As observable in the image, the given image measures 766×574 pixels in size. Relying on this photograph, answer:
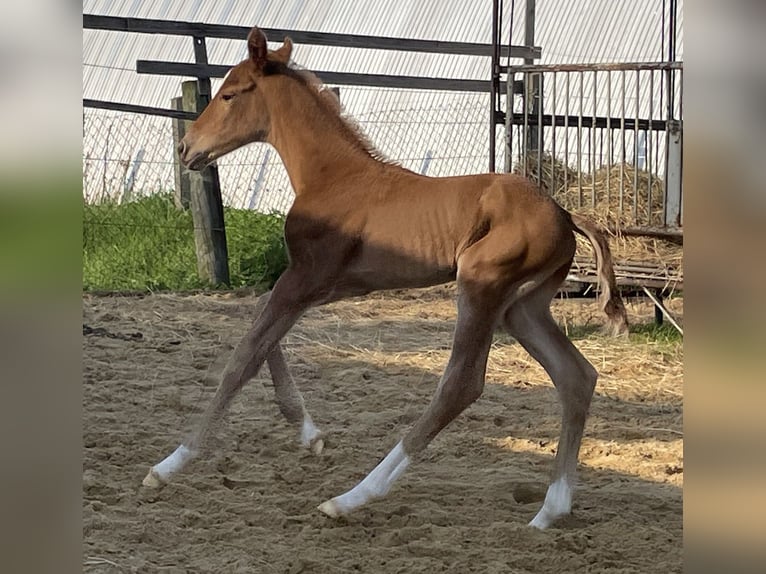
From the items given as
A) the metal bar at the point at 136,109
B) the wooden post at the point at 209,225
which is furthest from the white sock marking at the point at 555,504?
the wooden post at the point at 209,225

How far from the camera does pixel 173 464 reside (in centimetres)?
386

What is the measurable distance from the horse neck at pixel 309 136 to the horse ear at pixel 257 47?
10 cm

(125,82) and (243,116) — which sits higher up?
(125,82)

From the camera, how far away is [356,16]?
1031 centimetres

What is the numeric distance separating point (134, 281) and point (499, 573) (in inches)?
184

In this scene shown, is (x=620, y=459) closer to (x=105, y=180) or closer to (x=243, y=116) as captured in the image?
(x=243, y=116)

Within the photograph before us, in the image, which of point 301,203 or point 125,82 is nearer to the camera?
point 301,203

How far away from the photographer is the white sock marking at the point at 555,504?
361 cm

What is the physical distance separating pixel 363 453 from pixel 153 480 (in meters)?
0.99

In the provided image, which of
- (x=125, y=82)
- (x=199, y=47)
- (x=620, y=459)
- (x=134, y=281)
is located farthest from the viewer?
(x=125, y=82)

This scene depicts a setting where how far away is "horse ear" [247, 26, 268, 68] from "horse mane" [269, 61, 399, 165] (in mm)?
51

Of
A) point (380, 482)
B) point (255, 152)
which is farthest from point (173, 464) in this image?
point (255, 152)
